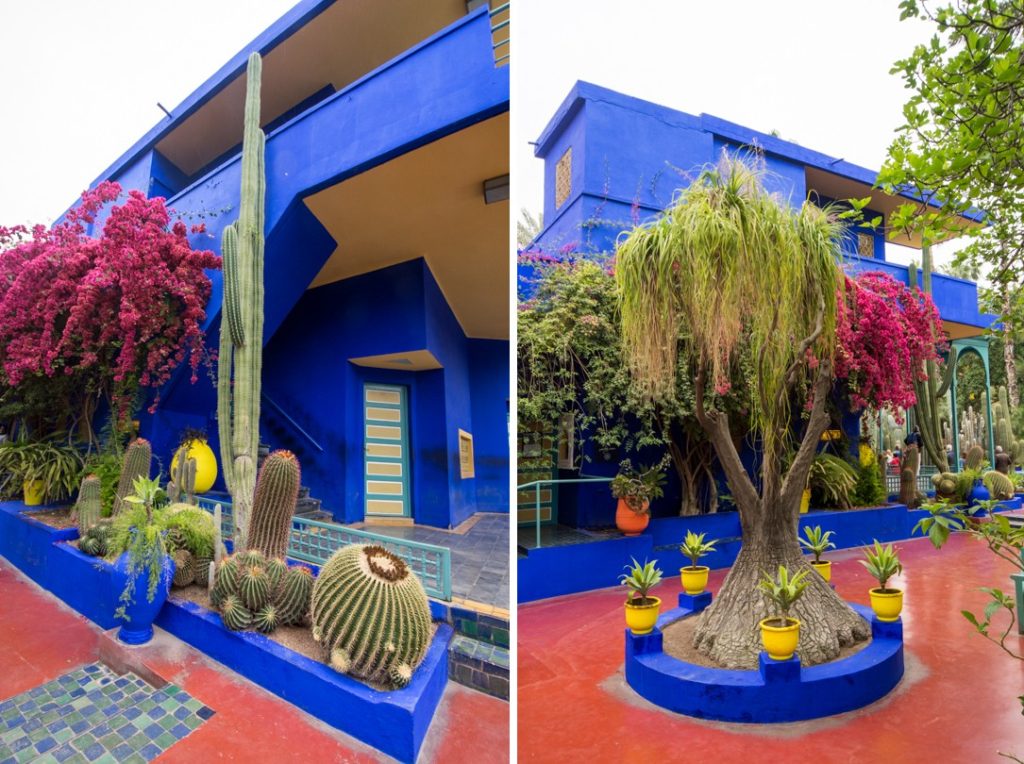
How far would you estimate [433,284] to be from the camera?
2.50m

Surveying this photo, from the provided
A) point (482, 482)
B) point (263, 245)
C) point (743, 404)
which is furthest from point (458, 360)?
point (743, 404)

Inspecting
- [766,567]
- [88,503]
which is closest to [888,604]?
[766,567]

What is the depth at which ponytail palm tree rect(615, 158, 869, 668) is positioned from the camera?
2.28 m

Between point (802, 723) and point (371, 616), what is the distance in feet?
5.49

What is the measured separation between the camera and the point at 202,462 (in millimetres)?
2455

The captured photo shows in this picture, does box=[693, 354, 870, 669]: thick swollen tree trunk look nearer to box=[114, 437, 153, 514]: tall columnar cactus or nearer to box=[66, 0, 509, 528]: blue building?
box=[66, 0, 509, 528]: blue building

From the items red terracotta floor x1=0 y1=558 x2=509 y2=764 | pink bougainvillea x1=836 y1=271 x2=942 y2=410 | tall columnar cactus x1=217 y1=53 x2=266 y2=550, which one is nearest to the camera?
red terracotta floor x1=0 y1=558 x2=509 y2=764

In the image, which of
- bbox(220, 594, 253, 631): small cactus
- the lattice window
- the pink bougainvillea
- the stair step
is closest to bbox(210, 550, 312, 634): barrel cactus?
bbox(220, 594, 253, 631): small cactus

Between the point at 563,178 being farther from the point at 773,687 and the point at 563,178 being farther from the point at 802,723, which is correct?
the point at 802,723

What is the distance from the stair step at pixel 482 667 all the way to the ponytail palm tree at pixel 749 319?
119cm

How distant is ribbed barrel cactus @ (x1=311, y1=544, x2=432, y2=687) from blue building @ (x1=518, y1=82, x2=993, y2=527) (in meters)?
2.70

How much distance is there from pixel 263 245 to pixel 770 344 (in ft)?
7.05

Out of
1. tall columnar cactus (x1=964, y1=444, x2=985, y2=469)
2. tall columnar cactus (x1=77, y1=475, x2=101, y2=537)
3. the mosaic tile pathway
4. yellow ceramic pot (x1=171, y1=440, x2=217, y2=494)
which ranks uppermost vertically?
yellow ceramic pot (x1=171, y1=440, x2=217, y2=494)

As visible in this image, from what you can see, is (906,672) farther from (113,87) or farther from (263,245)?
(113,87)
